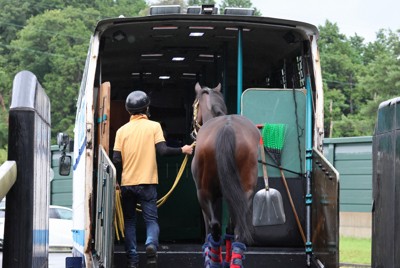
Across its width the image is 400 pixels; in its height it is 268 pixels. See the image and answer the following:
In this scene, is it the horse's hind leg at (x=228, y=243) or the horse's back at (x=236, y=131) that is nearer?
the horse's back at (x=236, y=131)

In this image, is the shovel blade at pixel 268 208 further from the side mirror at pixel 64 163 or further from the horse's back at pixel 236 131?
the side mirror at pixel 64 163

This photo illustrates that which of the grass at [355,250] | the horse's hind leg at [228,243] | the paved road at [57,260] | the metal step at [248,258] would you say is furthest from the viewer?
the grass at [355,250]

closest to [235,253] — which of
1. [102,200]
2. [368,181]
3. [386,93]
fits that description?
[102,200]

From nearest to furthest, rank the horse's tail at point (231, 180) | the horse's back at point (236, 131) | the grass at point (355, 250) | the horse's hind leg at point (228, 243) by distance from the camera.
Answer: the horse's tail at point (231, 180)
the horse's back at point (236, 131)
the horse's hind leg at point (228, 243)
the grass at point (355, 250)

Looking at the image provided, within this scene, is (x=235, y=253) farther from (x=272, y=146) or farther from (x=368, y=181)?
(x=368, y=181)

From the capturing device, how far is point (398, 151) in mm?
6125

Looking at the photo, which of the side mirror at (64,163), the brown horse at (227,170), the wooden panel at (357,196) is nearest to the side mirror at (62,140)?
the side mirror at (64,163)

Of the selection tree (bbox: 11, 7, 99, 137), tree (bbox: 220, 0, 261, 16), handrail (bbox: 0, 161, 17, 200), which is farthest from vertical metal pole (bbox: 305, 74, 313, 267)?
tree (bbox: 220, 0, 261, 16)

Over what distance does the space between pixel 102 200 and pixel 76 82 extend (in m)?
58.8

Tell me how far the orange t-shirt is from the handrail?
4.80 meters

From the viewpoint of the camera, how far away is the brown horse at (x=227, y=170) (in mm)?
9203

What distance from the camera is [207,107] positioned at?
10227 millimetres

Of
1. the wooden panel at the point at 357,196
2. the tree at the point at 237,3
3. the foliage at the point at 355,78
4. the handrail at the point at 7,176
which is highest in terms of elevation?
the tree at the point at 237,3

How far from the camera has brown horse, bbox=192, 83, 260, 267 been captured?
9.20 m
